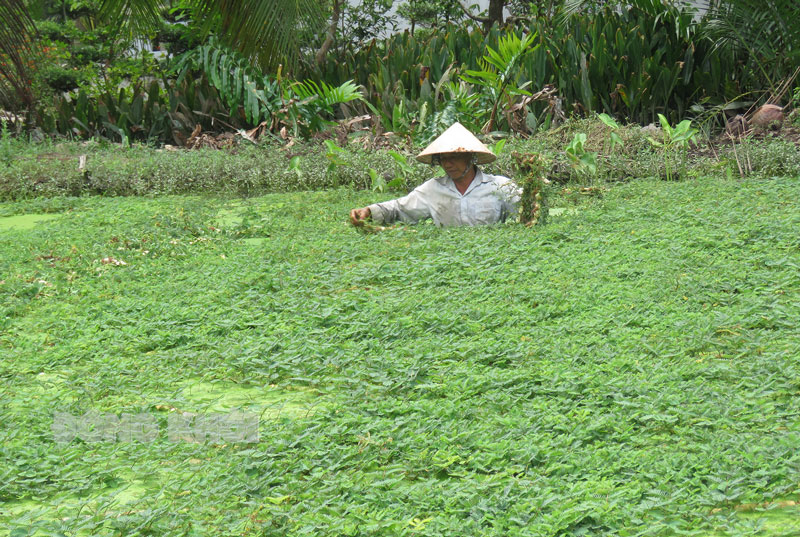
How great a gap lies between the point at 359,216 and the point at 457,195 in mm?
679

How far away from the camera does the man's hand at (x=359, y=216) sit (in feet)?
19.2

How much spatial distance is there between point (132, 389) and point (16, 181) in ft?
19.7

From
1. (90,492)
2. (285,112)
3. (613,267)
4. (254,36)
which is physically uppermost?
(254,36)

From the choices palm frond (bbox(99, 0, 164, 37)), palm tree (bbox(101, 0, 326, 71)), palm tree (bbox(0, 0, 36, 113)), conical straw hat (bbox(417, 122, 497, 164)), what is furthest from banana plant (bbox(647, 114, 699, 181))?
palm tree (bbox(0, 0, 36, 113))

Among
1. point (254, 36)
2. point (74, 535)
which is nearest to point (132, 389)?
point (74, 535)

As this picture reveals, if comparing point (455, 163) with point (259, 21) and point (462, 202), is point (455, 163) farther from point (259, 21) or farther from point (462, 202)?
point (259, 21)

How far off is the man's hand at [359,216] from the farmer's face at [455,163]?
62cm

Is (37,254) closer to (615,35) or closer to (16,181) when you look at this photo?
(16,181)

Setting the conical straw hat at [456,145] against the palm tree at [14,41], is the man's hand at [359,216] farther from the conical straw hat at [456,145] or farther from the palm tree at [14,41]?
the palm tree at [14,41]

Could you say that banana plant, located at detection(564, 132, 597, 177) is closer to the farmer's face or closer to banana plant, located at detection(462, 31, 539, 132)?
the farmer's face

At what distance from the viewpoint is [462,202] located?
5.93 metres

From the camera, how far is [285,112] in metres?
10.2

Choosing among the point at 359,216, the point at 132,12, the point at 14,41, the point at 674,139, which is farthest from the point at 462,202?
the point at 132,12

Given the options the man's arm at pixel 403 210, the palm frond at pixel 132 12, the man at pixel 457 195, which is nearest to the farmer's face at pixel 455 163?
the man at pixel 457 195
